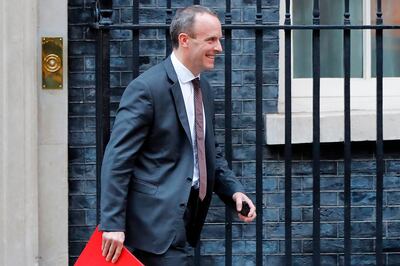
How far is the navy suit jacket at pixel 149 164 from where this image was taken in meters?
4.70

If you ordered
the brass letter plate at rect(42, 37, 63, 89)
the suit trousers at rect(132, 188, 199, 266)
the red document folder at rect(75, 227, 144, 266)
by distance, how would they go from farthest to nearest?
the brass letter plate at rect(42, 37, 63, 89) → the suit trousers at rect(132, 188, 199, 266) → the red document folder at rect(75, 227, 144, 266)

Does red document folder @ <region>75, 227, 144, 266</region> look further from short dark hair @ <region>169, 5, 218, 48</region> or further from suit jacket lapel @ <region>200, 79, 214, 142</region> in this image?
short dark hair @ <region>169, 5, 218, 48</region>

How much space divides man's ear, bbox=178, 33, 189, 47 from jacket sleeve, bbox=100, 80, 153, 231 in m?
0.25

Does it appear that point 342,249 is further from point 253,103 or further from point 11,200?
point 11,200

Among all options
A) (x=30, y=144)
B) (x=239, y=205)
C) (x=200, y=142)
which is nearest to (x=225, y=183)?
(x=239, y=205)

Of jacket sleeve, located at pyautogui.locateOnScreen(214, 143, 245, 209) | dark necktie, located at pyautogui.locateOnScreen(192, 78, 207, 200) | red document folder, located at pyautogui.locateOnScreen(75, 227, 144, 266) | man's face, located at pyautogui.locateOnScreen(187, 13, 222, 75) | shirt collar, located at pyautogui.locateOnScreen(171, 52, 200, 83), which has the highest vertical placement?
man's face, located at pyautogui.locateOnScreen(187, 13, 222, 75)

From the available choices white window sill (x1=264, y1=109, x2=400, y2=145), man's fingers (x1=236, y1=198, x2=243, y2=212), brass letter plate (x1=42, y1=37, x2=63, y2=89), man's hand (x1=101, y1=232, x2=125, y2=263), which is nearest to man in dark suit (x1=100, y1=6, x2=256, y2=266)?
man's hand (x1=101, y1=232, x2=125, y2=263)

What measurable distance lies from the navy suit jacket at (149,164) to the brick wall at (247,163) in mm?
1476

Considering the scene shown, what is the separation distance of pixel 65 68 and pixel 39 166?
545 millimetres

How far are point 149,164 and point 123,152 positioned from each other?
0.16m

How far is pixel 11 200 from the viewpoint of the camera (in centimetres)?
609

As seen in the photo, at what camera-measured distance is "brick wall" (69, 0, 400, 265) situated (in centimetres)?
630

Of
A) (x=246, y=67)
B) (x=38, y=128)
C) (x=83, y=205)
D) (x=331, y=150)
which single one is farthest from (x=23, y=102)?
(x=331, y=150)

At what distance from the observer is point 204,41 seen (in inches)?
191
